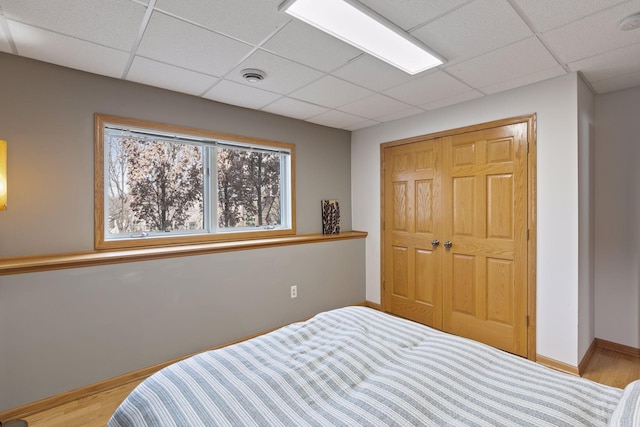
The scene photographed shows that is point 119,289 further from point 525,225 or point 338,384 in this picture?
point 525,225

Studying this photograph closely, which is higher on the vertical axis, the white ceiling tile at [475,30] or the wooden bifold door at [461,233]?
the white ceiling tile at [475,30]

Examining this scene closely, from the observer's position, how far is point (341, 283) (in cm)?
383

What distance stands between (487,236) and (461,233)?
25cm

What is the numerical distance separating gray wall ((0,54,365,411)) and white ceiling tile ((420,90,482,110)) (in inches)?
77.9

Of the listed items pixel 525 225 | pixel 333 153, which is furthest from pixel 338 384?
pixel 333 153

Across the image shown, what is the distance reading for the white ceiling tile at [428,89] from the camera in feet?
8.14

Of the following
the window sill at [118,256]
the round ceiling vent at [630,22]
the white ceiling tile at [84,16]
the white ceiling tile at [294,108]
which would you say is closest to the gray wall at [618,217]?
the round ceiling vent at [630,22]

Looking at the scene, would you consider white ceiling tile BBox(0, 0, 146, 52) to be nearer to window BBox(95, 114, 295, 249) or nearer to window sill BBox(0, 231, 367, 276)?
window BBox(95, 114, 295, 249)

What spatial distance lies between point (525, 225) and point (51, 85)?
3.86m

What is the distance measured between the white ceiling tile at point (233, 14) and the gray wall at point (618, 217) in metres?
3.04

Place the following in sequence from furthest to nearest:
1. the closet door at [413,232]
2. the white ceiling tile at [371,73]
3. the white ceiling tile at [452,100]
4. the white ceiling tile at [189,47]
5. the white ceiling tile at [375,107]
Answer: the closet door at [413,232]
the white ceiling tile at [375,107]
the white ceiling tile at [452,100]
the white ceiling tile at [371,73]
the white ceiling tile at [189,47]

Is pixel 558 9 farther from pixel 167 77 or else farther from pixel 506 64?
pixel 167 77

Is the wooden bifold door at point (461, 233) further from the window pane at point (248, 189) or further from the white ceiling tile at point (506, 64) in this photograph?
the window pane at point (248, 189)

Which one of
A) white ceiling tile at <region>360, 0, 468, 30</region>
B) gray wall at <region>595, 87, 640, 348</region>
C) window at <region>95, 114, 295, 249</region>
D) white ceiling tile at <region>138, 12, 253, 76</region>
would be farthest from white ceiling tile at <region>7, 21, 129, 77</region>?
gray wall at <region>595, 87, 640, 348</region>
